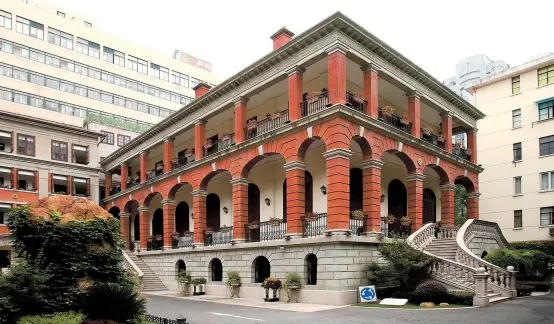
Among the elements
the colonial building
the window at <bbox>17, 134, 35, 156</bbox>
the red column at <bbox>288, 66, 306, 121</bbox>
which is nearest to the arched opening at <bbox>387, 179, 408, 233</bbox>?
the colonial building

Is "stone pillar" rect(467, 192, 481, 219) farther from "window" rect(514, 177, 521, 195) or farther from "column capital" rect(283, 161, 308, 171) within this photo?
"column capital" rect(283, 161, 308, 171)

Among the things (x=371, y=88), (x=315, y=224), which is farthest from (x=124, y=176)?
(x=371, y=88)

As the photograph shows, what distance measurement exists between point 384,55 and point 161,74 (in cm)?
4194

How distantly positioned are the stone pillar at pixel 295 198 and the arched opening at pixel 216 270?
26.2 feet

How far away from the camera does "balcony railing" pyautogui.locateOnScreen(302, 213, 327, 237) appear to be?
22.5m

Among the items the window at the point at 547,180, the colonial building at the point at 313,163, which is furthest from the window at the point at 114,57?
the window at the point at 547,180

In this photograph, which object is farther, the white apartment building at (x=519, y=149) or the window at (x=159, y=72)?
the window at (x=159, y=72)

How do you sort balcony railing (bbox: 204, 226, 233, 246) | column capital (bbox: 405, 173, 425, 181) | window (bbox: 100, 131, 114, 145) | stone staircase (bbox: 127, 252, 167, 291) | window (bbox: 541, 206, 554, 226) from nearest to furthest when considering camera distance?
column capital (bbox: 405, 173, 425, 181)
balcony railing (bbox: 204, 226, 233, 246)
stone staircase (bbox: 127, 252, 167, 291)
window (bbox: 541, 206, 554, 226)
window (bbox: 100, 131, 114, 145)

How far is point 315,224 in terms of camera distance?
23.1m

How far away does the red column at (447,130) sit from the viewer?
30.3m

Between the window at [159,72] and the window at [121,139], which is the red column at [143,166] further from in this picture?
the window at [159,72]

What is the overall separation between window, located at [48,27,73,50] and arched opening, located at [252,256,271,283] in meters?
38.7

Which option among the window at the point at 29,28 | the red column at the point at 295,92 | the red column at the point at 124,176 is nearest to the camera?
the red column at the point at 295,92

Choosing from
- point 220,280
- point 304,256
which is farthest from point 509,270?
point 220,280
